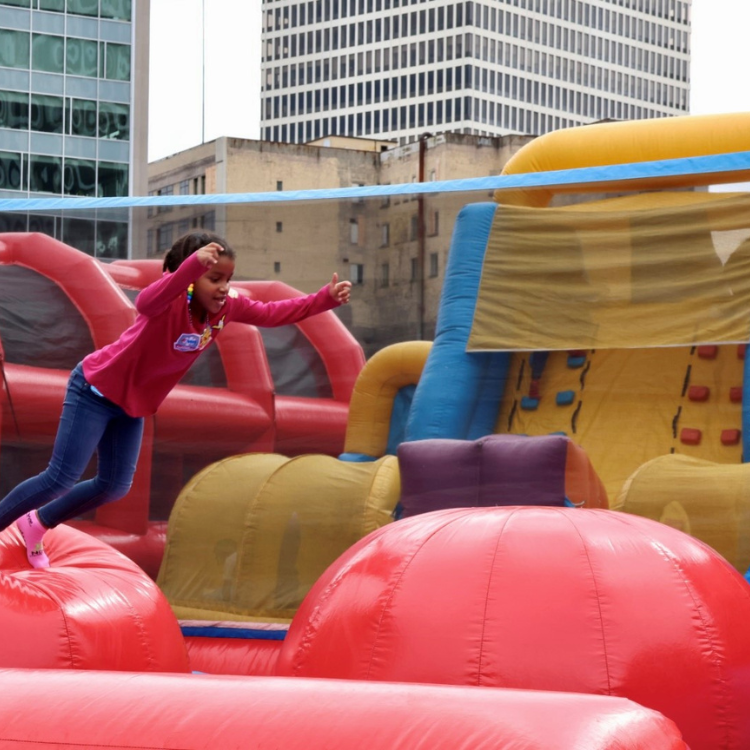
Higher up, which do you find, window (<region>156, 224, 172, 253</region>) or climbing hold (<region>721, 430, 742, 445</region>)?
window (<region>156, 224, 172, 253</region>)

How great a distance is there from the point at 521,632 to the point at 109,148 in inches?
1425

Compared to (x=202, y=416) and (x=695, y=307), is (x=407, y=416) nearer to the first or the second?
(x=202, y=416)

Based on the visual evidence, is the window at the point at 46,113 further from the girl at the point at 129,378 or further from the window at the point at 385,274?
the girl at the point at 129,378

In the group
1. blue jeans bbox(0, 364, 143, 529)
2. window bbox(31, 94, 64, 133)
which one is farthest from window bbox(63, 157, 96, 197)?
blue jeans bbox(0, 364, 143, 529)

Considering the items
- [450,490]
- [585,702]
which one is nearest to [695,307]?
[450,490]

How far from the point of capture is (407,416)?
19.1 feet

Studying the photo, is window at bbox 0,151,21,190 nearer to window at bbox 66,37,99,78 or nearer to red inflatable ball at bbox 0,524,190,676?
window at bbox 66,37,99,78

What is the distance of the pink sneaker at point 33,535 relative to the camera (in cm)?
464

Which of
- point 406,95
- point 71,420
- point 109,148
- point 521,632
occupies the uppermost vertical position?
point 406,95

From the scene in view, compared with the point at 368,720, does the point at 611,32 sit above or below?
above

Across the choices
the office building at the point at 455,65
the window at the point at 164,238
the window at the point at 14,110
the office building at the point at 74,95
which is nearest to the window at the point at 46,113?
the office building at the point at 74,95

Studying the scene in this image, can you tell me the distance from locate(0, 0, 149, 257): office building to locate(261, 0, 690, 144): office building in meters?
45.6

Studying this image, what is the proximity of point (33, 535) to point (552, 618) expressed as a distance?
1.87 metres

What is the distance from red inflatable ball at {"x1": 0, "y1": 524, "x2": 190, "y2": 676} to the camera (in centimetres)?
423
